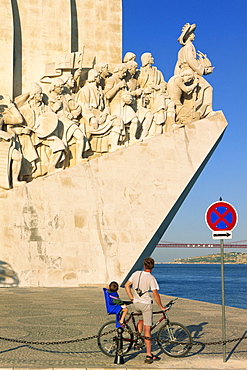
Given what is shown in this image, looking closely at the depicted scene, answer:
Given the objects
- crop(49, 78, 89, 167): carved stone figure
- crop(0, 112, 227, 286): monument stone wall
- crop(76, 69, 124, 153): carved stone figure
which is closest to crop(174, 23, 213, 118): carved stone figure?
crop(0, 112, 227, 286): monument stone wall

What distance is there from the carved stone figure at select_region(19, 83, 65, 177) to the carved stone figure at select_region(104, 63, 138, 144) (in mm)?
1867

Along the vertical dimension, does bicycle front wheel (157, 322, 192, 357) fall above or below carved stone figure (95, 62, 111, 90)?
below

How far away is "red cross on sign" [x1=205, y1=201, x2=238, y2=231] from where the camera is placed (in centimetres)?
488

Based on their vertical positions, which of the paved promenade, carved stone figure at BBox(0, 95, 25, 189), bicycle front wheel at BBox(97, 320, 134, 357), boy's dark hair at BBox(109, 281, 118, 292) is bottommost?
the paved promenade

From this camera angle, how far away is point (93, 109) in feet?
44.6

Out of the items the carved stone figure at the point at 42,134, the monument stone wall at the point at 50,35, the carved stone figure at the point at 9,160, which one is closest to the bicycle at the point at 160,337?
the carved stone figure at the point at 9,160

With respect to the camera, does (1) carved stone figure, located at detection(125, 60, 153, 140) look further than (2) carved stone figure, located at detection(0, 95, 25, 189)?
Yes

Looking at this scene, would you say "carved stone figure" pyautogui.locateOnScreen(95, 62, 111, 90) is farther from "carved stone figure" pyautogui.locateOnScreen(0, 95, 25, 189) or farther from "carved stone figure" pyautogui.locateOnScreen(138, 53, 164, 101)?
"carved stone figure" pyautogui.locateOnScreen(0, 95, 25, 189)

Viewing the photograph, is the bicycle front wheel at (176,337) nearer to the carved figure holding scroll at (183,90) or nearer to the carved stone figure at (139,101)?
the carved stone figure at (139,101)

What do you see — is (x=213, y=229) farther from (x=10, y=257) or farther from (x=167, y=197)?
(x=167, y=197)

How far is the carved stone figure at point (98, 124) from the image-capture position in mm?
13242

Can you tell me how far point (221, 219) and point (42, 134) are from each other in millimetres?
8123

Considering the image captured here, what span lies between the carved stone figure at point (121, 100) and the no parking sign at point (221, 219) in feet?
28.4

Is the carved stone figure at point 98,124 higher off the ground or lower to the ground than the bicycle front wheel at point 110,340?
higher
